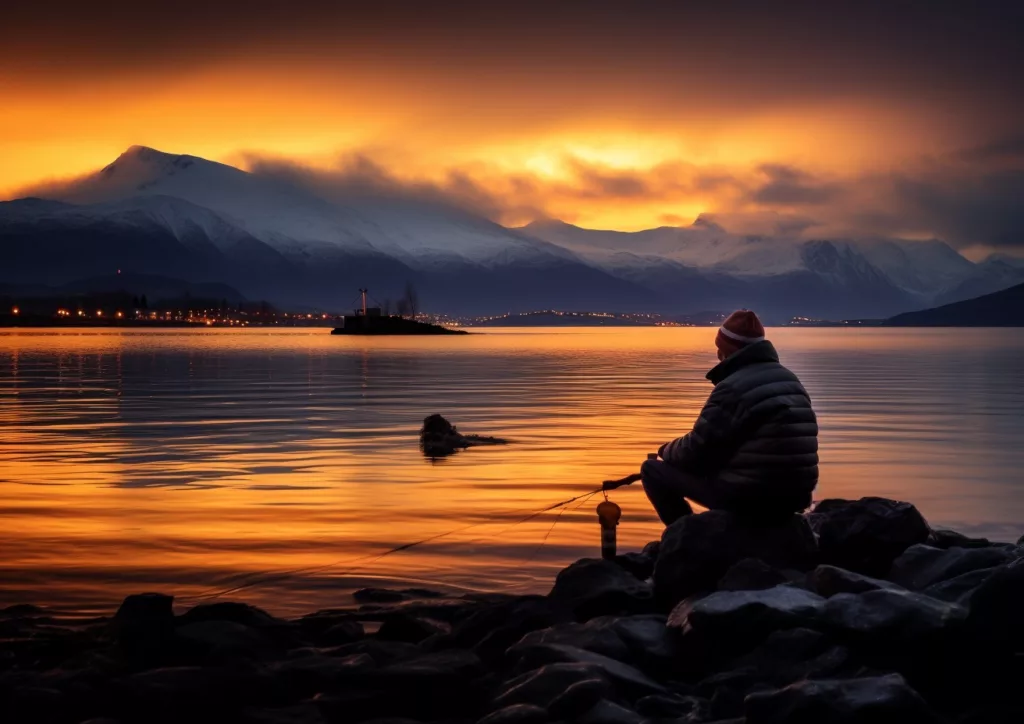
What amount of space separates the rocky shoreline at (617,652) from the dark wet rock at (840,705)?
0.04 ft

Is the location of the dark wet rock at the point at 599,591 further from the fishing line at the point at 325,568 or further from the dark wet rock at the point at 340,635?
the dark wet rock at the point at 340,635

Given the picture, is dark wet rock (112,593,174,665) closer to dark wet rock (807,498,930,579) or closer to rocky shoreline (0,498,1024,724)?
rocky shoreline (0,498,1024,724)

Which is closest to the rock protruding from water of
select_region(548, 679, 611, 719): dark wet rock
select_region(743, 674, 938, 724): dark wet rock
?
select_region(548, 679, 611, 719): dark wet rock

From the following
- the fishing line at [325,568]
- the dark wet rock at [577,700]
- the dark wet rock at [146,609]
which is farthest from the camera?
the fishing line at [325,568]

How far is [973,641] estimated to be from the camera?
→ 8.93 m

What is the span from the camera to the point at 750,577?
1062cm

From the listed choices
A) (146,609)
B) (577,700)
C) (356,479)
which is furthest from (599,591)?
(356,479)

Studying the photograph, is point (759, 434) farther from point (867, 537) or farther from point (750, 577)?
point (867, 537)

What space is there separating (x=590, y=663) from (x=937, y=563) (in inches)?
165

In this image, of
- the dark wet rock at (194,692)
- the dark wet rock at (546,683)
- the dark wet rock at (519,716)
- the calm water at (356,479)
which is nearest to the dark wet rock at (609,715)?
the dark wet rock at (519,716)

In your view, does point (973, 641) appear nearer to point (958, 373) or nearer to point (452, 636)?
point (452, 636)

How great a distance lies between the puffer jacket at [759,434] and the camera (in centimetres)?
1112

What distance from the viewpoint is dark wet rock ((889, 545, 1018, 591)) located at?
1127 cm

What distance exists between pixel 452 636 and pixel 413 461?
15.1m
